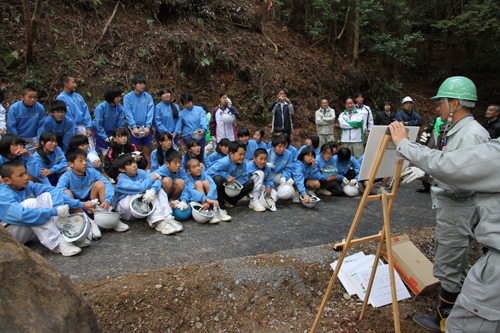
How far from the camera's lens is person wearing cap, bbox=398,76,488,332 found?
7.66ft

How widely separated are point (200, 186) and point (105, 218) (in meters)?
1.32

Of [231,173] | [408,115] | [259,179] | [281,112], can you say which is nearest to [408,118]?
[408,115]

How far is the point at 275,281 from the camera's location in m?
2.99

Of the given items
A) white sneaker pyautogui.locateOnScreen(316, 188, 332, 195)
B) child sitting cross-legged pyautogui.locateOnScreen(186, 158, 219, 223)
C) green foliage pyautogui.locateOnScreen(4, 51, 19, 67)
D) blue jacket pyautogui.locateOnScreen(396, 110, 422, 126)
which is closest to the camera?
child sitting cross-legged pyautogui.locateOnScreen(186, 158, 219, 223)

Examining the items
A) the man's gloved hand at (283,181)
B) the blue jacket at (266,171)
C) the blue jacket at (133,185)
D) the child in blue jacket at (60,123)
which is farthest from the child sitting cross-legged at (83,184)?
the man's gloved hand at (283,181)

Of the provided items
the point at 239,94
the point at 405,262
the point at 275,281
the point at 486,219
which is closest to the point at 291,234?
the point at 275,281

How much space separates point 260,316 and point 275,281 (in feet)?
1.32

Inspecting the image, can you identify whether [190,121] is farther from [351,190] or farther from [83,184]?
[351,190]

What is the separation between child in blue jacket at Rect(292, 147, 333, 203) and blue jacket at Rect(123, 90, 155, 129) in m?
2.94

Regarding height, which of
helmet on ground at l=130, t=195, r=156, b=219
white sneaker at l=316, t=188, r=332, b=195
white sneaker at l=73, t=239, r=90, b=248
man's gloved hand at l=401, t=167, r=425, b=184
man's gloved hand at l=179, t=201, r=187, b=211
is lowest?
white sneaker at l=316, t=188, r=332, b=195

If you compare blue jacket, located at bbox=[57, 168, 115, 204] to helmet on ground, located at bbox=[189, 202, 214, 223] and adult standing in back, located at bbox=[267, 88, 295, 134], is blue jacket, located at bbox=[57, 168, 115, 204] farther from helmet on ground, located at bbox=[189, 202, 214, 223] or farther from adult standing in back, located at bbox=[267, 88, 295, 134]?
adult standing in back, located at bbox=[267, 88, 295, 134]

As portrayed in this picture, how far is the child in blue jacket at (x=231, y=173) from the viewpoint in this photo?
4.60 meters

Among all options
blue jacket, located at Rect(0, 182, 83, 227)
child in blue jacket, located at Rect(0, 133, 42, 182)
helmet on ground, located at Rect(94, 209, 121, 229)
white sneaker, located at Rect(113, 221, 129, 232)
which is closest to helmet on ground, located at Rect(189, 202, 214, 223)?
white sneaker, located at Rect(113, 221, 129, 232)

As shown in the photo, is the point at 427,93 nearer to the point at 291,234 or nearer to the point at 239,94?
the point at 239,94
